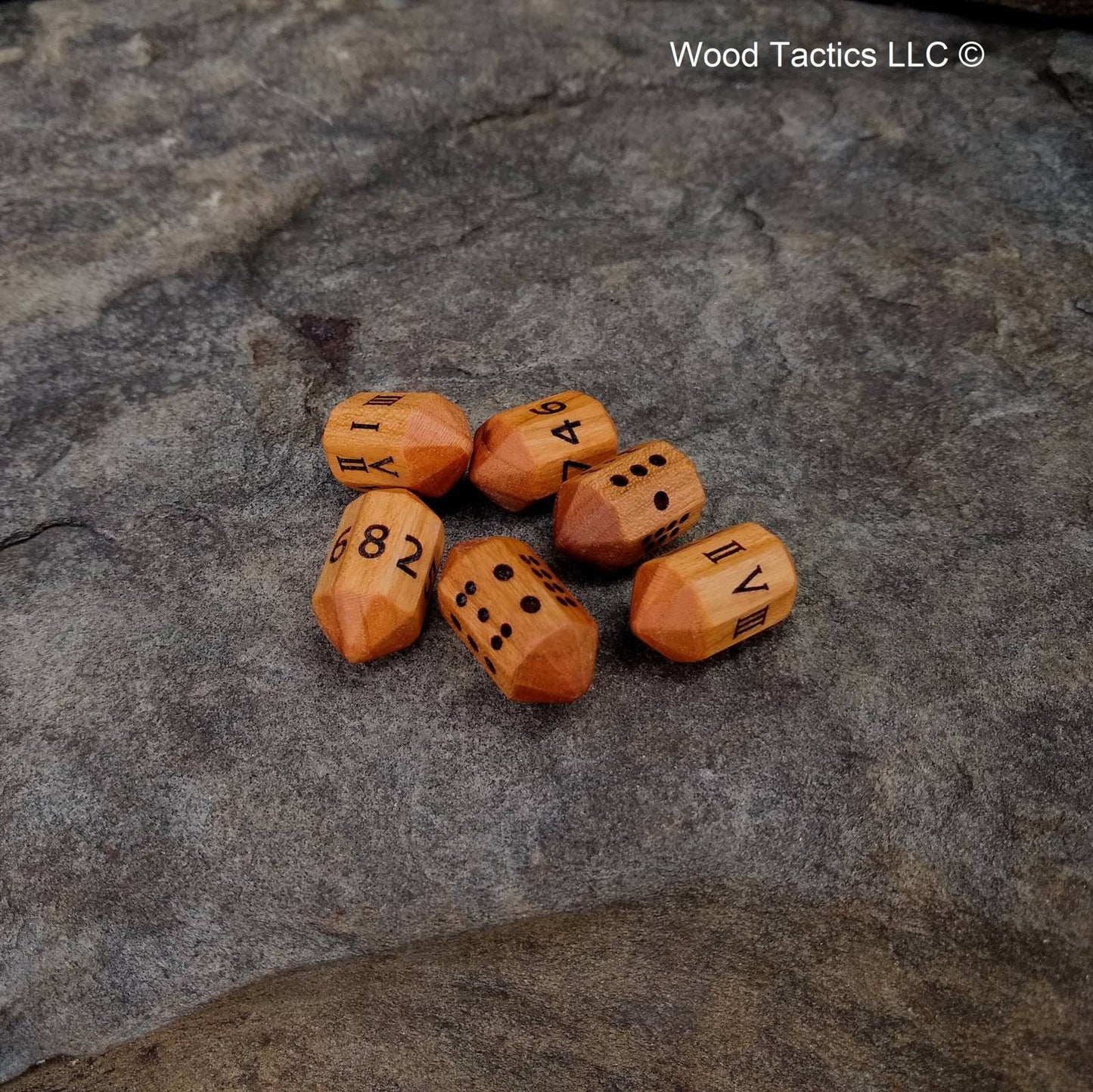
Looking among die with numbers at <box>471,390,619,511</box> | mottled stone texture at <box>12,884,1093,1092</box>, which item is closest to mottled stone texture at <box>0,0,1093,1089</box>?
mottled stone texture at <box>12,884,1093,1092</box>

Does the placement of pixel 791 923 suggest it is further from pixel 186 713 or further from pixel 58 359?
pixel 58 359

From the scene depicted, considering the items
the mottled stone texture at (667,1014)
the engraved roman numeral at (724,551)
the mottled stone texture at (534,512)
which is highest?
the engraved roman numeral at (724,551)

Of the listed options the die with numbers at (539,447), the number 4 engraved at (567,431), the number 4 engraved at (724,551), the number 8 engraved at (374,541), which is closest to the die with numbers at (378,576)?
the number 8 engraved at (374,541)

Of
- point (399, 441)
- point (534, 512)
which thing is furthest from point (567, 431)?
point (399, 441)

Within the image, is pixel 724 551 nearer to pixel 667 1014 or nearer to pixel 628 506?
pixel 628 506

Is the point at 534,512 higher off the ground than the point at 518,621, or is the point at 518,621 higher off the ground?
the point at 518,621

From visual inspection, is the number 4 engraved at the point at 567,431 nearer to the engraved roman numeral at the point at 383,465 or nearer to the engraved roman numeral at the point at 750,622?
the engraved roman numeral at the point at 383,465
